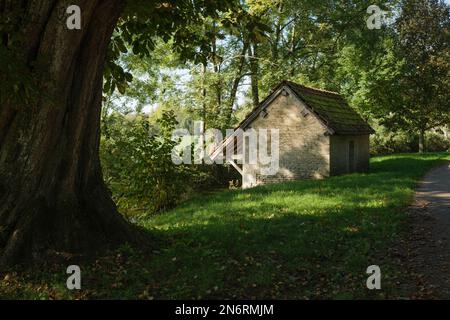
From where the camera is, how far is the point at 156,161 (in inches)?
691

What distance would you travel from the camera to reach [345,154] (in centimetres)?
2612

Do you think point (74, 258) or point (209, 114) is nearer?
point (74, 258)

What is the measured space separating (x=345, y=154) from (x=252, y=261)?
19650 mm

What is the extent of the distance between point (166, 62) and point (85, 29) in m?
31.3

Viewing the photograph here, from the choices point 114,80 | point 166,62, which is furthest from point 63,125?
point 166,62

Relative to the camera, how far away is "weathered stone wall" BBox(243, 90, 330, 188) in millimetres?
24406

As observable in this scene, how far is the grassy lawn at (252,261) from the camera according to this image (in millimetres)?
6488

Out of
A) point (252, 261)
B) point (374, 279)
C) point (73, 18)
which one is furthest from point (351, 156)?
point (73, 18)

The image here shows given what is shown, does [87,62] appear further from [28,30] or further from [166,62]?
[166,62]

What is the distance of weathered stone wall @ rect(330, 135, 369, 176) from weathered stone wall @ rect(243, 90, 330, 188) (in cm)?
62

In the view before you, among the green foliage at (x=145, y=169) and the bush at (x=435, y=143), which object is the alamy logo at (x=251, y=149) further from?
the bush at (x=435, y=143)

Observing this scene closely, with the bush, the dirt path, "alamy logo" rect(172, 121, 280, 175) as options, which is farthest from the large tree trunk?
the bush
